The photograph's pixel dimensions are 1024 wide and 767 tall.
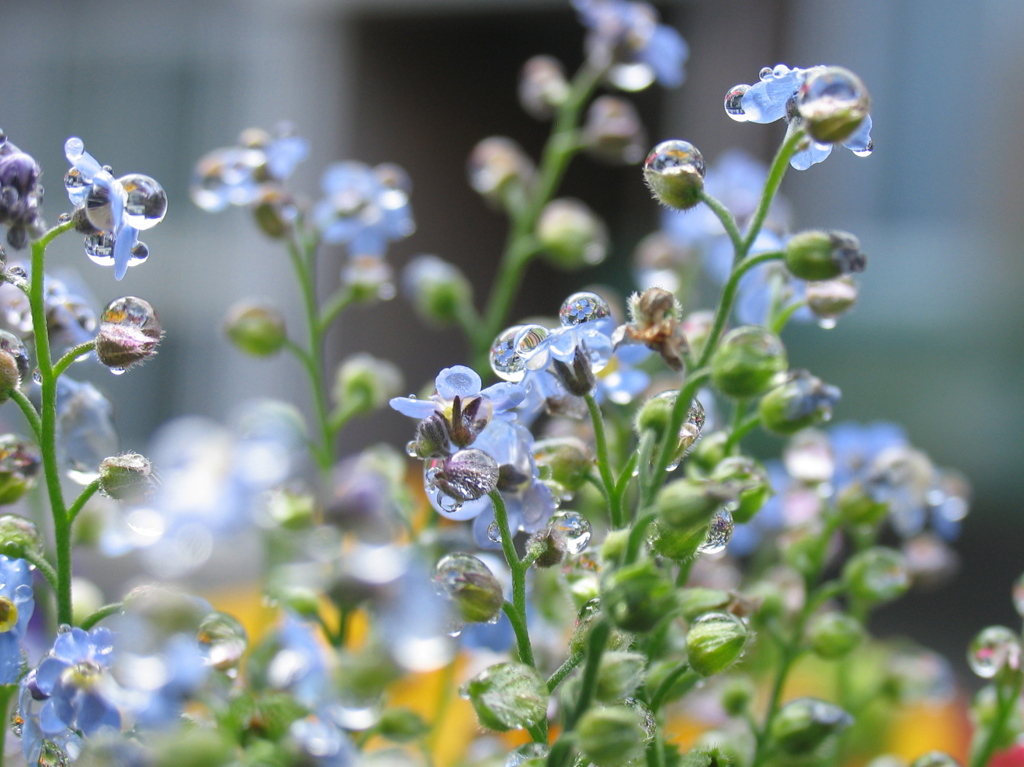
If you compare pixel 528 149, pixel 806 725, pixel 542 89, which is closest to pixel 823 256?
pixel 806 725

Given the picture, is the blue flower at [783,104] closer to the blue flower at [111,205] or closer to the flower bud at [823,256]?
the flower bud at [823,256]

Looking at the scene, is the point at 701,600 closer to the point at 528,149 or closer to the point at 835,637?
the point at 835,637

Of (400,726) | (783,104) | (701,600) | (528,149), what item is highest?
(783,104)

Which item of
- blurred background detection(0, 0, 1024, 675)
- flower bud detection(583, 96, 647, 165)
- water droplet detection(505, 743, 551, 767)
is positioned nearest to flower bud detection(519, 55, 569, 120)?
flower bud detection(583, 96, 647, 165)

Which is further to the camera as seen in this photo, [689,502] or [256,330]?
[256,330]

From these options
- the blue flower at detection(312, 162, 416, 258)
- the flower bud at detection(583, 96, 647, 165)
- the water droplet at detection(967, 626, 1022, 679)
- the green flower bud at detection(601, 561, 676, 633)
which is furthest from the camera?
the flower bud at detection(583, 96, 647, 165)

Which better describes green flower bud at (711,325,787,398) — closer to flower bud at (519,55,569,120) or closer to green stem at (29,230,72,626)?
green stem at (29,230,72,626)

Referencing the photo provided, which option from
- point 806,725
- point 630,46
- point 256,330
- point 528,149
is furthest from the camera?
point 528,149
